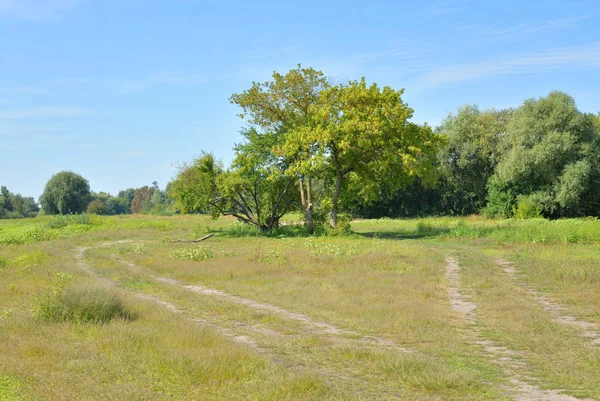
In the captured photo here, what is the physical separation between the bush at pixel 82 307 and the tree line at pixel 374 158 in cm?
2596

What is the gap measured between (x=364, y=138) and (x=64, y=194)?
79.3m

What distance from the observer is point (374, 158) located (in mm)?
40438

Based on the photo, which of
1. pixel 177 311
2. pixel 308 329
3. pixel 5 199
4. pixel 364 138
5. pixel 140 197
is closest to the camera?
pixel 308 329

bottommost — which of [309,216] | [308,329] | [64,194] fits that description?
[308,329]

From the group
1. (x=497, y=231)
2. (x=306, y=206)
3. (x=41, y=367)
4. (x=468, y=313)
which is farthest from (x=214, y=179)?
(x=41, y=367)

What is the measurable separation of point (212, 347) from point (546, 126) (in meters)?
49.4

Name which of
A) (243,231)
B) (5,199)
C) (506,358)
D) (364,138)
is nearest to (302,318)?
(506,358)

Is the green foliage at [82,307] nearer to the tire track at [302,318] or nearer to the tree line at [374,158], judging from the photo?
the tire track at [302,318]

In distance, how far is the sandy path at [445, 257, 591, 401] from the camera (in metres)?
7.82

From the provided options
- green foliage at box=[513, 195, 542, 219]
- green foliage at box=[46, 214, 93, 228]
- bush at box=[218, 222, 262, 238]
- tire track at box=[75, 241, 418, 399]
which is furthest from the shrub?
tire track at box=[75, 241, 418, 399]

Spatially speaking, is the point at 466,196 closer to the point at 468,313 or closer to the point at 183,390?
the point at 468,313

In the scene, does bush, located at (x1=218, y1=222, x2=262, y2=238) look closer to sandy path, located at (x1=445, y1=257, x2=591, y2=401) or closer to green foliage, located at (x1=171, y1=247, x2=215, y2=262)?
green foliage, located at (x1=171, y1=247, x2=215, y2=262)

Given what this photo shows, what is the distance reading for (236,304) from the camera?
1548 centimetres

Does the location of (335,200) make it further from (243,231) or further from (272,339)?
(272,339)
